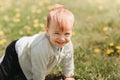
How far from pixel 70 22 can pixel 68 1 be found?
4.68m

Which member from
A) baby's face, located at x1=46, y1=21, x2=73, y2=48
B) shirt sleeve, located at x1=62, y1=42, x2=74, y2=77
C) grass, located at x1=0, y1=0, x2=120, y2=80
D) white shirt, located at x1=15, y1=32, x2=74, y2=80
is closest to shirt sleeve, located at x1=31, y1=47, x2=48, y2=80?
white shirt, located at x1=15, y1=32, x2=74, y2=80

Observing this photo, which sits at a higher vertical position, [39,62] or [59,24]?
[59,24]

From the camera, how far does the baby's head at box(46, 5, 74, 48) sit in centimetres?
343

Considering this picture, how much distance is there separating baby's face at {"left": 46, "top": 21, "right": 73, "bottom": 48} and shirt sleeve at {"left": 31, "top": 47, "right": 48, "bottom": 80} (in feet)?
0.62

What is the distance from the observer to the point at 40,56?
368cm

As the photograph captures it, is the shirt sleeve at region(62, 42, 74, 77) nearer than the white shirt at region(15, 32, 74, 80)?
No

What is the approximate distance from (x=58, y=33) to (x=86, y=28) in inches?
107

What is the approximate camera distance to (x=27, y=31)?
604cm

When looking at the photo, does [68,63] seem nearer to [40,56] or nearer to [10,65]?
[40,56]

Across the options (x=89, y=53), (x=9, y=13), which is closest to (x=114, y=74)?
(x=89, y=53)

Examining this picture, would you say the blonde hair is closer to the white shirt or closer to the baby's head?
the baby's head

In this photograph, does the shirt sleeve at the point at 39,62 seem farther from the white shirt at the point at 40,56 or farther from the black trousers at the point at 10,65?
the black trousers at the point at 10,65

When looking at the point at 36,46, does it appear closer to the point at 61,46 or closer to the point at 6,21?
the point at 61,46

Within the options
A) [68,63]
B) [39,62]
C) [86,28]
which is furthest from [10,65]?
[86,28]
